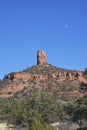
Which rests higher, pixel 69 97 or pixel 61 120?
pixel 69 97

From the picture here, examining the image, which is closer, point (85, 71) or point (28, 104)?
point (85, 71)

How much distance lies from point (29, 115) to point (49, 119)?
6.81 metres

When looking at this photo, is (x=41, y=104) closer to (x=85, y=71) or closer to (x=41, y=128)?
(x=85, y=71)

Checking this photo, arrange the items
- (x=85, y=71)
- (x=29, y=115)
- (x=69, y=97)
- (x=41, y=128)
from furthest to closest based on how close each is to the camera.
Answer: (x=69, y=97) → (x=29, y=115) → (x=85, y=71) → (x=41, y=128)

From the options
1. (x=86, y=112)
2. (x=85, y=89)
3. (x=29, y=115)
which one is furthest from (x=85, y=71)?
(x=29, y=115)

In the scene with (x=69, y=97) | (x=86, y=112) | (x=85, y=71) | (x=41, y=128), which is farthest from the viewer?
(x=69, y=97)

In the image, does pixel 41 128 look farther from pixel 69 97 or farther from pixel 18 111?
pixel 69 97

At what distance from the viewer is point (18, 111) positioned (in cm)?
10356

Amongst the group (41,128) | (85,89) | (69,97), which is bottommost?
(41,128)

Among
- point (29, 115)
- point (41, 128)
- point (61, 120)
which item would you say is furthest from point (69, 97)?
point (41, 128)

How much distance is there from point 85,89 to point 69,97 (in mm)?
125072

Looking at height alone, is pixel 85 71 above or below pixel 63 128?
above

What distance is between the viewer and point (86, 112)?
74188 millimetres

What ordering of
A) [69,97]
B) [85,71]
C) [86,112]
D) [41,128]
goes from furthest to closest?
1. [69,97]
2. [86,112]
3. [85,71]
4. [41,128]
